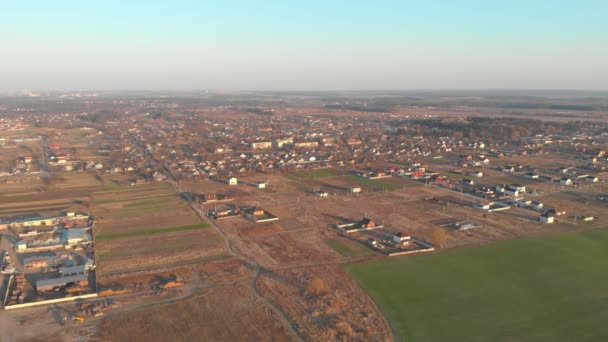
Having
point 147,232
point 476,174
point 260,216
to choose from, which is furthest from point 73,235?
point 476,174

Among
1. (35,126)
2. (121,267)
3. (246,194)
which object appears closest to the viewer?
(121,267)

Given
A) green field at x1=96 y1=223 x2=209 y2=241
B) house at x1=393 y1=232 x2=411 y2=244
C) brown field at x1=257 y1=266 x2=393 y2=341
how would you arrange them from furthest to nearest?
green field at x1=96 y1=223 x2=209 y2=241 < house at x1=393 y1=232 x2=411 y2=244 < brown field at x1=257 y1=266 x2=393 y2=341

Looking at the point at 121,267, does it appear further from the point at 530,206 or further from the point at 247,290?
the point at 530,206

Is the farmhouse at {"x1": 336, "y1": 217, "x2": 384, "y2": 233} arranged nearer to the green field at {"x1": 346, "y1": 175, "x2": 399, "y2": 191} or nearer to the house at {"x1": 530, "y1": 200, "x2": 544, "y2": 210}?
the green field at {"x1": 346, "y1": 175, "x2": 399, "y2": 191}

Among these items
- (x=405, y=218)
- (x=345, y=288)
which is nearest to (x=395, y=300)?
(x=345, y=288)

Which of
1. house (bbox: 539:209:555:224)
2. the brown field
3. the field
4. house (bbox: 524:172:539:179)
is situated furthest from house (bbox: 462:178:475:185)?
the brown field

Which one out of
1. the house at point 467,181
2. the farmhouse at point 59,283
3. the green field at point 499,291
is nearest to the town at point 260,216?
the farmhouse at point 59,283

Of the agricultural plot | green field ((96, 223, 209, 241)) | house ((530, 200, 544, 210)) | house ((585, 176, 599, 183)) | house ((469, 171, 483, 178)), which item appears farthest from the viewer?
house ((469, 171, 483, 178))
